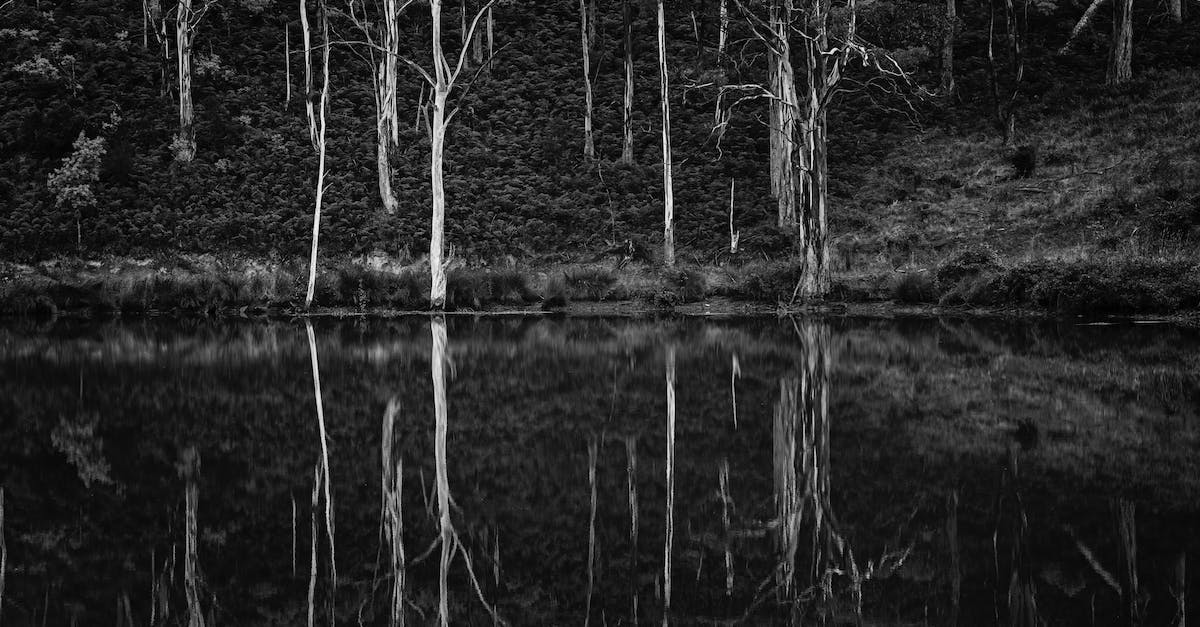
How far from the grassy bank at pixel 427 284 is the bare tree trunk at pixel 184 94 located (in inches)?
275

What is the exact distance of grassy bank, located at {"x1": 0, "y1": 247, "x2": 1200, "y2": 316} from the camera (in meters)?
26.0

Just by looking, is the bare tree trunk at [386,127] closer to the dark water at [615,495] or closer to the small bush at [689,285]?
the small bush at [689,285]

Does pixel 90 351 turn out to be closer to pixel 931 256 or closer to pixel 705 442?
pixel 705 442

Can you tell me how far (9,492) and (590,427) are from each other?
4.49 m

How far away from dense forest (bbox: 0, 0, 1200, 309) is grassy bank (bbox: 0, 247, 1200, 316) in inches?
13.8

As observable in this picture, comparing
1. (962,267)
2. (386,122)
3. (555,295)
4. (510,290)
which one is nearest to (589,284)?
(555,295)

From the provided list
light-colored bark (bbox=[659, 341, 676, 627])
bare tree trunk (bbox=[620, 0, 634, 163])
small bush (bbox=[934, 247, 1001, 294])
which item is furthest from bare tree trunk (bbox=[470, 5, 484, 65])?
light-colored bark (bbox=[659, 341, 676, 627])

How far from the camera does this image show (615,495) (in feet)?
21.6

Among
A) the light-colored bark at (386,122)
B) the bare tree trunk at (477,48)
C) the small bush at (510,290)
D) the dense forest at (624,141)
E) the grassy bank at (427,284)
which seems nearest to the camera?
the grassy bank at (427,284)

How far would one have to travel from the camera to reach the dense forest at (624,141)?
94.3 ft

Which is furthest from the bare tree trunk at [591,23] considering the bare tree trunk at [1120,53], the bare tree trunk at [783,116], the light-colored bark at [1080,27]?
the bare tree trunk at [1120,53]

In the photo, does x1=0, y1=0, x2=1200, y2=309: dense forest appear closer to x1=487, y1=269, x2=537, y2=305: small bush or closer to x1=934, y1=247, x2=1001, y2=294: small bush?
x1=934, y1=247, x2=1001, y2=294: small bush

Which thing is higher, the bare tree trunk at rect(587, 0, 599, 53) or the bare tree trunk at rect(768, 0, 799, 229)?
the bare tree trunk at rect(587, 0, 599, 53)

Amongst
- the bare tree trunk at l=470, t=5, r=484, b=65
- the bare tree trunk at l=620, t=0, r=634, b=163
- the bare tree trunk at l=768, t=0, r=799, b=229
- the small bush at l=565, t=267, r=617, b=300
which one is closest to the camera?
the bare tree trunk at l=768, t=0, r=799, b=229
